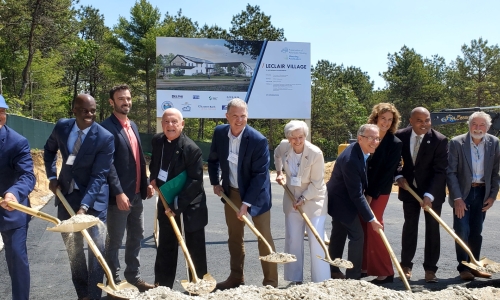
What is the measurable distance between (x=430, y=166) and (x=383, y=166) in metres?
0.59

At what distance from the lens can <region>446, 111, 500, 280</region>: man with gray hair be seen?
5449 mm

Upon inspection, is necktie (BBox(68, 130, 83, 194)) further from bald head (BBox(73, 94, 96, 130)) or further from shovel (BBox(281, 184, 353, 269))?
shovel (BBox(281, 184, 353, 269))

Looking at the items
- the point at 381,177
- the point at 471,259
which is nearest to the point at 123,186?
the point at 381,177

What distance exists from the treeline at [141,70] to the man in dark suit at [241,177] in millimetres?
25990

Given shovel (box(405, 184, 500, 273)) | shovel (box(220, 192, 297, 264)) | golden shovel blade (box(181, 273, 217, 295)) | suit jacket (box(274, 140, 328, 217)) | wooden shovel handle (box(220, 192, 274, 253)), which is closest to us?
golden shovel blade (box(181, 273, 217, 295))

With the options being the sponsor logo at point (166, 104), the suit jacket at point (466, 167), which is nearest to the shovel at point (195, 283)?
the suit jacket at point (466, 167)

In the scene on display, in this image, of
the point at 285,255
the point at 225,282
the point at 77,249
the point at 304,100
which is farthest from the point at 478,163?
the point at 304,100

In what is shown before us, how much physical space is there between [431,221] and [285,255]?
1.85 m

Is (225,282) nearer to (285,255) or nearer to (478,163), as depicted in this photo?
(285,255)

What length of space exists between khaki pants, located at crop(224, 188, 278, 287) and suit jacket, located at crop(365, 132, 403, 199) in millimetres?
1152

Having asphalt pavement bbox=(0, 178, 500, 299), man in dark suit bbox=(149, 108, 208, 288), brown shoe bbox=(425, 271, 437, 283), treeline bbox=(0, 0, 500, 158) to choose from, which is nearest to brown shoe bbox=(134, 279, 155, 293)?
man in dark suit bbox=(149, 108, 208, 288)

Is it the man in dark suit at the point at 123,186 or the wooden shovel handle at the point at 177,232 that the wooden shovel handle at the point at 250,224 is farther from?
the man in dark suit at the point at 123,186

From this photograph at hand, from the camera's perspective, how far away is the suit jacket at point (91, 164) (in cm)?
428

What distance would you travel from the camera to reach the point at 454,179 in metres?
5.48
